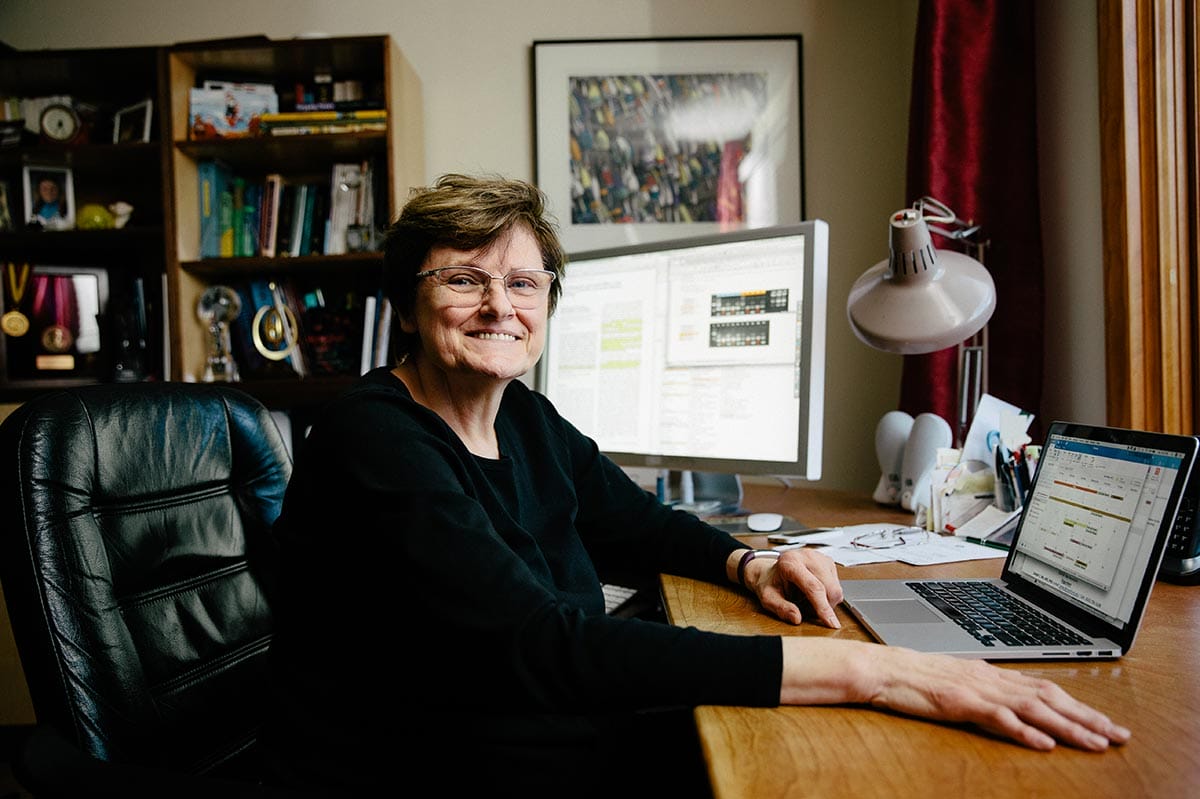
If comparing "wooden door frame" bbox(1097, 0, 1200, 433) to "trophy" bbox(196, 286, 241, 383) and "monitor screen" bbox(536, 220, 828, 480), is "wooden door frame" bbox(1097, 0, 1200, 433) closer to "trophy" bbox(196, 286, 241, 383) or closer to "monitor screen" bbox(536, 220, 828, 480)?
"monitor screen" bbox(536, 220, 828, 480)

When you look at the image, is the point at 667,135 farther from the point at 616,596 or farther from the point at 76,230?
the point at 76,230

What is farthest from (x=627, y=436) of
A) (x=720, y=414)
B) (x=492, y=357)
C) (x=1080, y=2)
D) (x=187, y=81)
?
(x=187, y=81)

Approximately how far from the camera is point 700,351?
1581 mm

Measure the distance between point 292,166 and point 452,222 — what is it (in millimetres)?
1795

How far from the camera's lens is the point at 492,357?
104 centimetres

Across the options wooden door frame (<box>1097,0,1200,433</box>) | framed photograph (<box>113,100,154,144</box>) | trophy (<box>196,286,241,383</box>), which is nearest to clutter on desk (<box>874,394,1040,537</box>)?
wooden door frame (<box>1097,0,1200,433</box>)

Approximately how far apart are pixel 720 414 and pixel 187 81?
1.96 m

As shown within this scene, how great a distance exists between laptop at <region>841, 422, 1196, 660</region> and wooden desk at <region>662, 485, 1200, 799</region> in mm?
40

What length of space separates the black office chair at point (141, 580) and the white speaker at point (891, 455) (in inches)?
48.4

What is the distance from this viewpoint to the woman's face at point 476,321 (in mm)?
1041

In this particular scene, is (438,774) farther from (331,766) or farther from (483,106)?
(483,106)

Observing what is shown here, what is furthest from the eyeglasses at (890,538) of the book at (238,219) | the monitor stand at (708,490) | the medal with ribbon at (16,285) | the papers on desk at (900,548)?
the medal with ribbon at (16,285)

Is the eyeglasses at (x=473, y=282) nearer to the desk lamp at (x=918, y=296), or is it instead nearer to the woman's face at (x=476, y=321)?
the woman's face at (x=476, y=321)

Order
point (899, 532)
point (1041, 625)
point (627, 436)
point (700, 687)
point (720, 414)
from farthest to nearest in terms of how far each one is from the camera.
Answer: point (627, 436) → point (720, 414) → point (899, 532) → point (1041, 625) → point (700, 687)
